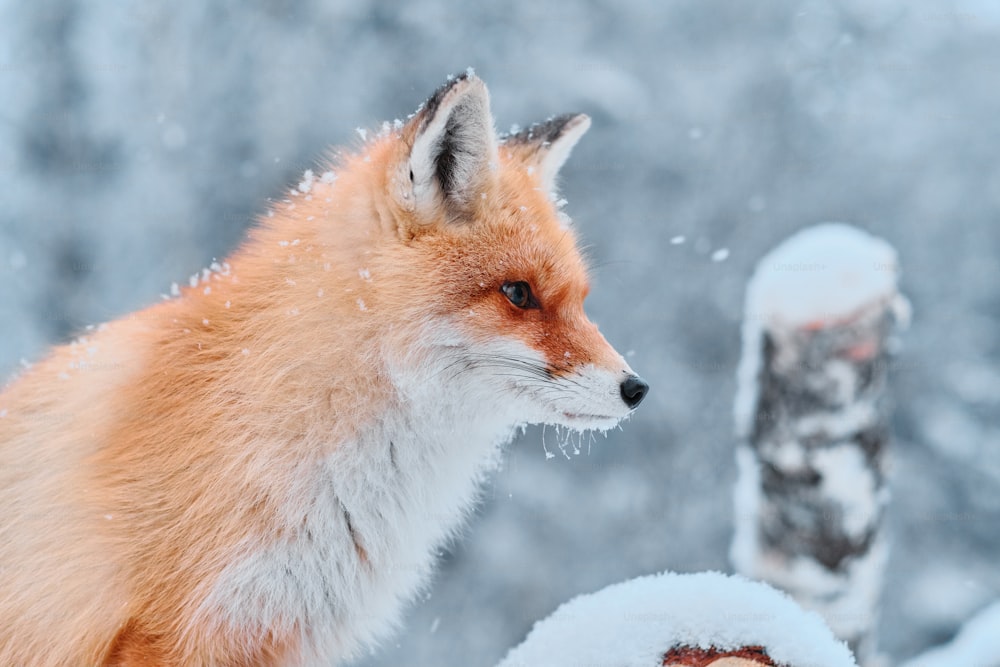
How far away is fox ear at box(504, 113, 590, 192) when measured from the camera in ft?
6.27

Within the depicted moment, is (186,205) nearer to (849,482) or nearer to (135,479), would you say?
(135,479)

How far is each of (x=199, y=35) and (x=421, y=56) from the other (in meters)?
1.00

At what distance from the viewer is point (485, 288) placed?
1543 millimetres

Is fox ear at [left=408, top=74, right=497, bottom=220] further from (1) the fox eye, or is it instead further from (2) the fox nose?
(2) the fox nose

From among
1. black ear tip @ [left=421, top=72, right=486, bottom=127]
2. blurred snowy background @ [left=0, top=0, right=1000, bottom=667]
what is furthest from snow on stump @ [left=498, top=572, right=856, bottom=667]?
blurred snowy background @ [left=0, top=0, right=1000, bottom=667]

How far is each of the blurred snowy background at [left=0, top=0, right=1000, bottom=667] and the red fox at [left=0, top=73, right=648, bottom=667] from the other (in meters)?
1.70

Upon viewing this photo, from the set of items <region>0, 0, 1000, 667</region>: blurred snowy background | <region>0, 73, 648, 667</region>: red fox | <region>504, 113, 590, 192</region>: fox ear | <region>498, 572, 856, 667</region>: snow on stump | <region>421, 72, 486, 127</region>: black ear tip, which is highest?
<region>0, 0, 1000, 667</region>: blurred snowy background

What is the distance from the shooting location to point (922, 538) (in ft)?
14.4

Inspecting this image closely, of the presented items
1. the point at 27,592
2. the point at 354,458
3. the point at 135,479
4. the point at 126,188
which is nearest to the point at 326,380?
the point at 354,458

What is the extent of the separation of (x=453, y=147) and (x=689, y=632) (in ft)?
3.54

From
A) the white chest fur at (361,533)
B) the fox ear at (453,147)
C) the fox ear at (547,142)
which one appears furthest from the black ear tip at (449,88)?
the white chest fur at (361,533)

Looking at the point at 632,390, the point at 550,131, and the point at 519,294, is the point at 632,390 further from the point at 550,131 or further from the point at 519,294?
the point at 550,131

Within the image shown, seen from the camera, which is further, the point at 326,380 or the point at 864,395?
the point at 864,395

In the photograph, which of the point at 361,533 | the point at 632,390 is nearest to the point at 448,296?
the point at 632,390
